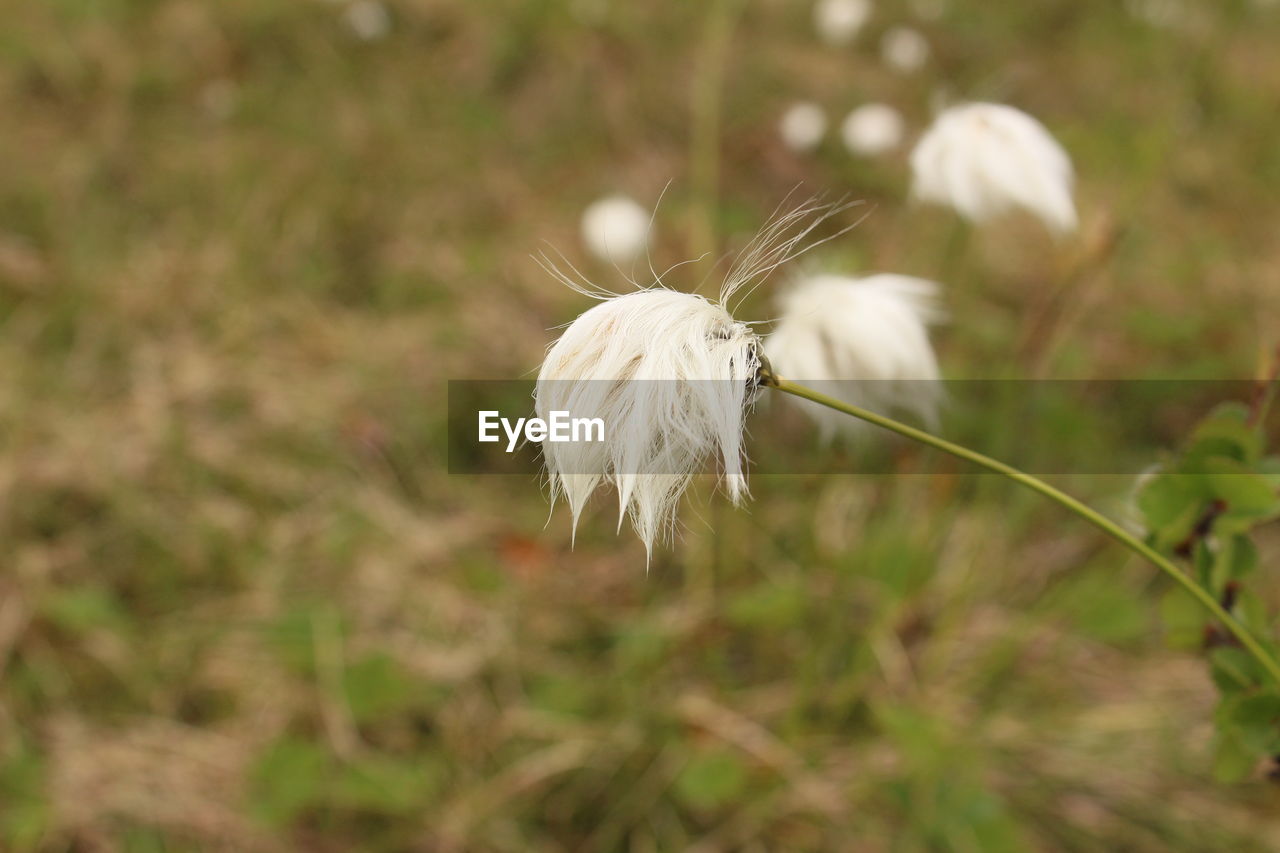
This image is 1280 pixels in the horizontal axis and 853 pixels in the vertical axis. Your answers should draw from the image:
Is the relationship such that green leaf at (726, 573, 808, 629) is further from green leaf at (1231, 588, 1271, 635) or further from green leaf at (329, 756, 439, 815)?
green leaf at (1231, 588, 1271, 635)

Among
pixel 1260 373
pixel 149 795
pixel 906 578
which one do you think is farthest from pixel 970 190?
pixel 149 795

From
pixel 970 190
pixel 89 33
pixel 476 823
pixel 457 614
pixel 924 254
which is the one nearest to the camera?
pixel 970 190

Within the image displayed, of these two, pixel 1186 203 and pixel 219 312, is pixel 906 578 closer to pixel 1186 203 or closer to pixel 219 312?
pixel 219 312

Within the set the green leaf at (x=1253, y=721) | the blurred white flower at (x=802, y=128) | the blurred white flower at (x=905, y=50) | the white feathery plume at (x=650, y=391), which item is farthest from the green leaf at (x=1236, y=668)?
the blurred white flower at (x=905, y=50)

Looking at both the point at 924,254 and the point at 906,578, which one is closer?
the point at 906,578

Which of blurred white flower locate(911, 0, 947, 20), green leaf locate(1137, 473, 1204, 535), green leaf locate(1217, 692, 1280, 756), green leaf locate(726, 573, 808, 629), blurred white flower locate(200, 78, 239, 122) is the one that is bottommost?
green leaf locate(726, 573, 808, 629)

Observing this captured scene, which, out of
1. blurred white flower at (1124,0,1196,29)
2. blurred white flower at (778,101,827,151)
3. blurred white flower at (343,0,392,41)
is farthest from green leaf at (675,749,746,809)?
blurred white flower at (1124,0,1196,29)

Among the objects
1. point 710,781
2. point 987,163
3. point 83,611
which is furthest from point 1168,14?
point 83,611

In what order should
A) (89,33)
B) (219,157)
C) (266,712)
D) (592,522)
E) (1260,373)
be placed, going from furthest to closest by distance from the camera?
(89,33) < (219,157) < (592,522) < (266,712) < (1260,373)
